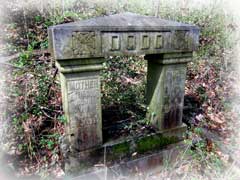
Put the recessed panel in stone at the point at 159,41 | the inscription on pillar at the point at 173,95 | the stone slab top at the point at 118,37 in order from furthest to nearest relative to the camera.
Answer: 1. the inscription on pillar at the point at 173,95
2. the recessed panel in stone at the point at 159,41
3. the stone slab top at the point at 118,37

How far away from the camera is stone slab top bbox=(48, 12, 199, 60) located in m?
1.67

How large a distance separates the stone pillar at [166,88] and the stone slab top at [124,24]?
0.30m

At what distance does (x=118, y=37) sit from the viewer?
6.12ft

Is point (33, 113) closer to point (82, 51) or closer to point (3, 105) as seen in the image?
point (3, 105)

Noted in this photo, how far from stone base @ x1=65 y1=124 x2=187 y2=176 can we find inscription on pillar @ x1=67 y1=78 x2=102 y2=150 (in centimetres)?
10

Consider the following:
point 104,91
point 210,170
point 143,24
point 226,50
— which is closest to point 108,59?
point 104,91

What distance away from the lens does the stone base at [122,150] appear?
2.00m

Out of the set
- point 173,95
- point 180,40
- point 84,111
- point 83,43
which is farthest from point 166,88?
point 83,43

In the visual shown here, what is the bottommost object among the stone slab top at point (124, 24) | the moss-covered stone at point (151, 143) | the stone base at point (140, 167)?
the stone base at point (140, 167)

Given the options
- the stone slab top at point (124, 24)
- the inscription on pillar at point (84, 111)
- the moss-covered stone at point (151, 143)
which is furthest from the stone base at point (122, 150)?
the stone slab top at point (124, 24)

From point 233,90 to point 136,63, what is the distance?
7.13 feet

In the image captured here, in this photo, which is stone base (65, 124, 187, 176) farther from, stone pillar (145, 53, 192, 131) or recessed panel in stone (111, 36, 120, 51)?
recessed panel in stone (111, 36, 120, 51)

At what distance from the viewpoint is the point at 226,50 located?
575 cm

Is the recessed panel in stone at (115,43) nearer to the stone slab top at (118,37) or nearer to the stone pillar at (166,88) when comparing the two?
the stone slab top at (118,37)
